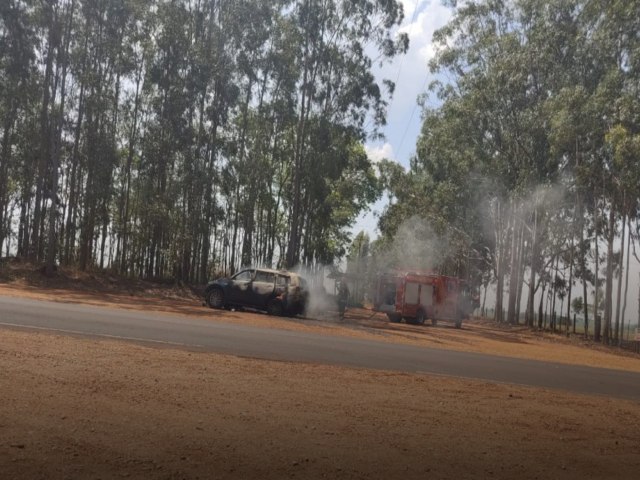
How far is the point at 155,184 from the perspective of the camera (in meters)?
38.6

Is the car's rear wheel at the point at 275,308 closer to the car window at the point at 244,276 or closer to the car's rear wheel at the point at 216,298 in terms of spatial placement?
the car window at the point at 244,276

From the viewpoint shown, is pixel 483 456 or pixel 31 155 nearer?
pixel 483 456

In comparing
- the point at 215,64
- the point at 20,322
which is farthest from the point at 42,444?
the point at 215,64

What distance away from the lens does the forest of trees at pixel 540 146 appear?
89.0 ft

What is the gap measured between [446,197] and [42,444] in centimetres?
3936

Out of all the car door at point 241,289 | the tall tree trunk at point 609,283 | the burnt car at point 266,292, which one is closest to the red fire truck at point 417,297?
the tall tree trunk at point 609,283

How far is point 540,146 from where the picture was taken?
3344 cm

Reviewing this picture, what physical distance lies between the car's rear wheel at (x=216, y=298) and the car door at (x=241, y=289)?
0.37m

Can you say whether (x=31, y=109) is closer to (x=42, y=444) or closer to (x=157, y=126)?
(x=157, y=126)

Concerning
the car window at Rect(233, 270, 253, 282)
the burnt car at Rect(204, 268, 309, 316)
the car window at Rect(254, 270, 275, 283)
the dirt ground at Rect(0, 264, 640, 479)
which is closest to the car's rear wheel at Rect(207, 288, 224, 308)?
the burnt car at Rect(204, 268, 309, 316)

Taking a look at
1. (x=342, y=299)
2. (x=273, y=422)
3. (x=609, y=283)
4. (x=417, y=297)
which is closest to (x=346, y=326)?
(x=342, y=299)

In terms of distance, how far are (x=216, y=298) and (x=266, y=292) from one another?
6.97 ft

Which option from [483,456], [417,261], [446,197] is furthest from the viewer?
[417,261]

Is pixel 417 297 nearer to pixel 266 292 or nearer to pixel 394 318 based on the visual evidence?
pixel 394 318
